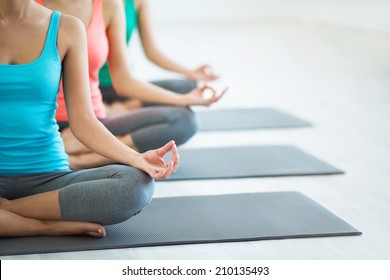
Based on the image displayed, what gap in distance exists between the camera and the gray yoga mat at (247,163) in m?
3.55

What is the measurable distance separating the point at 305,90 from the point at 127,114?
2.46 m

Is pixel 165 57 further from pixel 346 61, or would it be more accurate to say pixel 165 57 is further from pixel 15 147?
pixel 346 61

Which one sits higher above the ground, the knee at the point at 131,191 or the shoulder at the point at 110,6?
the shoulder at the point at 110,6

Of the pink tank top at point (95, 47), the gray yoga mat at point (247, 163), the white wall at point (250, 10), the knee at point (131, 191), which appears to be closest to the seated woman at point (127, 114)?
the pink tank top at point (95, 47)

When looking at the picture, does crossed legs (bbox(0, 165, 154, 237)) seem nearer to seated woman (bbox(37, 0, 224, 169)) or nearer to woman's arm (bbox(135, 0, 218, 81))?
seated woman (bbox(37, 0, 224, 169))

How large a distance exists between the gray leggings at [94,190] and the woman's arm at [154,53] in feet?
5.00

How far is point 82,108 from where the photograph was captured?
2557mm

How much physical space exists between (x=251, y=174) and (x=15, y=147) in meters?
1.26

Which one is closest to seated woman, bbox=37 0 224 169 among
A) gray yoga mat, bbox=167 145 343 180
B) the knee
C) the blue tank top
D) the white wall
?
gray yoga mat, bbox=167 145 343 180

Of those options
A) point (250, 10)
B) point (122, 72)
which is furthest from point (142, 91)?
point (250, 10)

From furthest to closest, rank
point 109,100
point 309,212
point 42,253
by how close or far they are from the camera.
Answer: point 109,100, point 309,212, point 42,253

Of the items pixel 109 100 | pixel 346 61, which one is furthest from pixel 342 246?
pixel 346 61

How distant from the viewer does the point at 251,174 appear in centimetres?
354

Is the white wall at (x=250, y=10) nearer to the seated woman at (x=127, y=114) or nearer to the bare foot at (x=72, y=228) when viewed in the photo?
the seated woman at (x=127, y=114)
